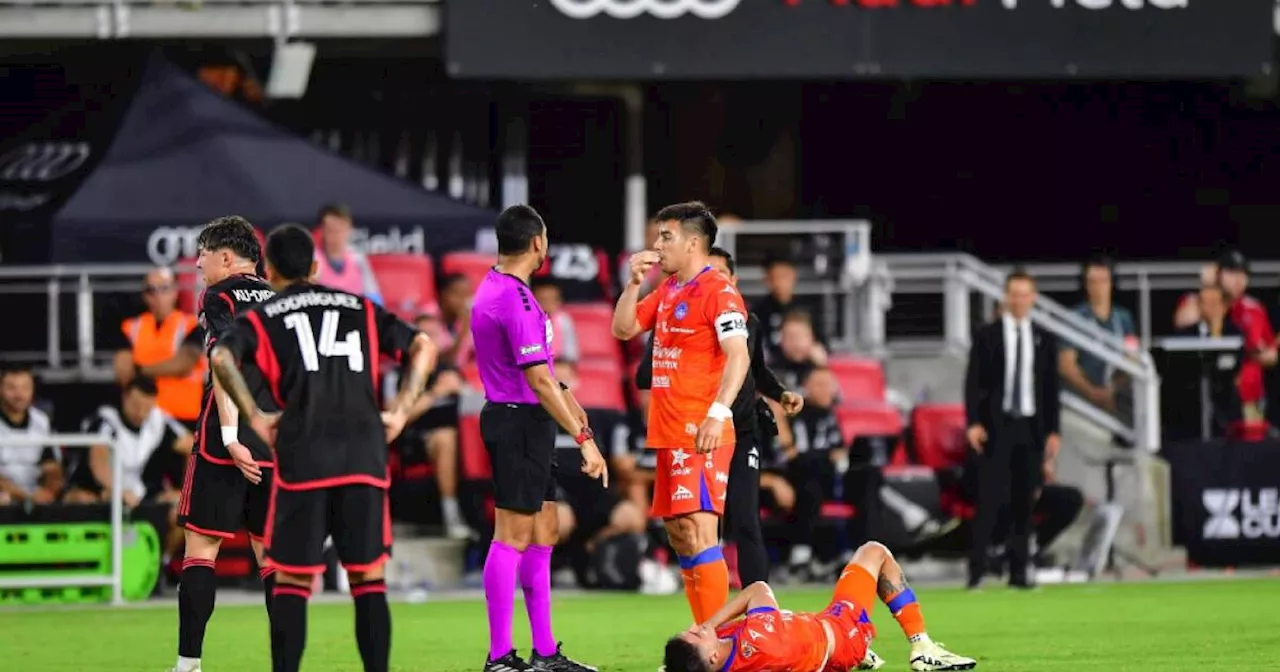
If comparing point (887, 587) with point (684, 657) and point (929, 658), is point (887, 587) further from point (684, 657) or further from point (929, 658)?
point (684, 657)

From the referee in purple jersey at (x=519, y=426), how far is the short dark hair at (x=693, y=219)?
2.23ft

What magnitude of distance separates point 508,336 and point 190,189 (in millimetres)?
10099

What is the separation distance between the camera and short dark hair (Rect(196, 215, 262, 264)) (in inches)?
443

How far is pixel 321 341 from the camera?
30.8 feet

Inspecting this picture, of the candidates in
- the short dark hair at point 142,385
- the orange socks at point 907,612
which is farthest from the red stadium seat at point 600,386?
the orange socks at point 907,612

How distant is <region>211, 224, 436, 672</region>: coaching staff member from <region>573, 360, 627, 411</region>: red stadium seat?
9.95 m

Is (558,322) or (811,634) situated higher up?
(558,322)

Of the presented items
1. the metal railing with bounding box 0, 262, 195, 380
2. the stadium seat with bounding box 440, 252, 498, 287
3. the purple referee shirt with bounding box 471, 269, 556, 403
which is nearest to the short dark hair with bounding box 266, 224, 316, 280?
the purple referee shirt with bounding box 471, 269, 556, 403

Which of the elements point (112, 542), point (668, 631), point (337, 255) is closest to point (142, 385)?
point (112, 542)

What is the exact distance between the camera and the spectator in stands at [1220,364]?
20.4 m

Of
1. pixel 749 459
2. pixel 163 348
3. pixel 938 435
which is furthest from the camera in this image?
pixel 938 435

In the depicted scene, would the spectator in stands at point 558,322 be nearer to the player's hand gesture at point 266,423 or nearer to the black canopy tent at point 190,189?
the black canopy tent at point 190,189

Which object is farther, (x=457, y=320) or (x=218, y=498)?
(x=457, y=320)

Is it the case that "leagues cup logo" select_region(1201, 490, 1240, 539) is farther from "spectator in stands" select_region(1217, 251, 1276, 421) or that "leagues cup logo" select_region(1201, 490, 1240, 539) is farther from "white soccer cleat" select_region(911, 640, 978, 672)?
"white soccer cleat" select_region(911, 640, 978, 672)
